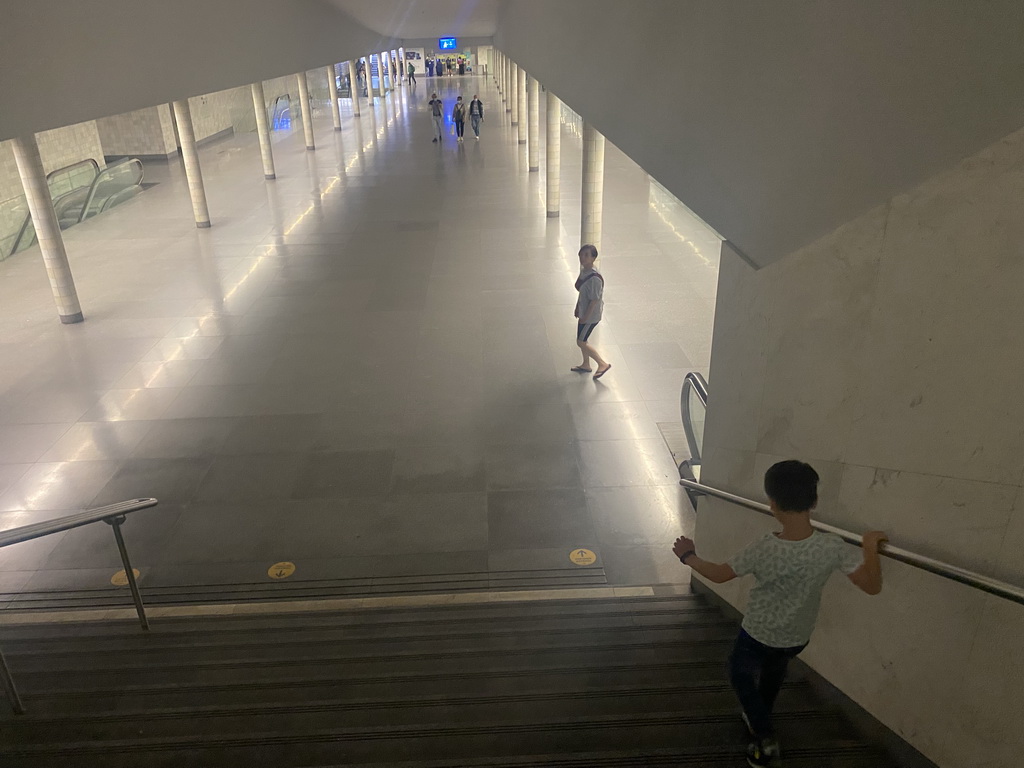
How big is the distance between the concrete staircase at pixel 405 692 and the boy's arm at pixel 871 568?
0.88m

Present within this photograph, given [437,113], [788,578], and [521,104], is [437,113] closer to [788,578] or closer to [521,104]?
[521,104]

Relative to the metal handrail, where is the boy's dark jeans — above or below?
below

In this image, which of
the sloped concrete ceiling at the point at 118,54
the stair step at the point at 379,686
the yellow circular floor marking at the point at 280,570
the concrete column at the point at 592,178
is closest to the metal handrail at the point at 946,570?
the stair step at the point at 379,686

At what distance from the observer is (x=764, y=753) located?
2.90m

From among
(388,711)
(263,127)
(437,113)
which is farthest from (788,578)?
(437,113)

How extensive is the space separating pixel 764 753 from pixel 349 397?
6.20m

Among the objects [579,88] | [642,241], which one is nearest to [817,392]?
[579,88]

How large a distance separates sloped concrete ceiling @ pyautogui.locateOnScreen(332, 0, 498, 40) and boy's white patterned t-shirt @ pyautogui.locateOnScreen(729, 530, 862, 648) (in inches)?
762

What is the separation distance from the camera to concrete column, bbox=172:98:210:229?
1462 cm

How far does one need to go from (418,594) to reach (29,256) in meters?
13.6

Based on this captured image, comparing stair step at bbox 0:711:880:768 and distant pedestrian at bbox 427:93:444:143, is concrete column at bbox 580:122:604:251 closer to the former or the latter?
stair step at bbox 0:711:880:768

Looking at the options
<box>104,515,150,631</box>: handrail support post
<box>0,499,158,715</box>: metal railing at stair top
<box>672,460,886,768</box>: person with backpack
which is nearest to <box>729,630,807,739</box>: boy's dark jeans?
<box>672,460,886,768</box>: person with backpack

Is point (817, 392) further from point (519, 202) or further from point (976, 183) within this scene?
point (519, 202)

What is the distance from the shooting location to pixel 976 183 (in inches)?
84.7
